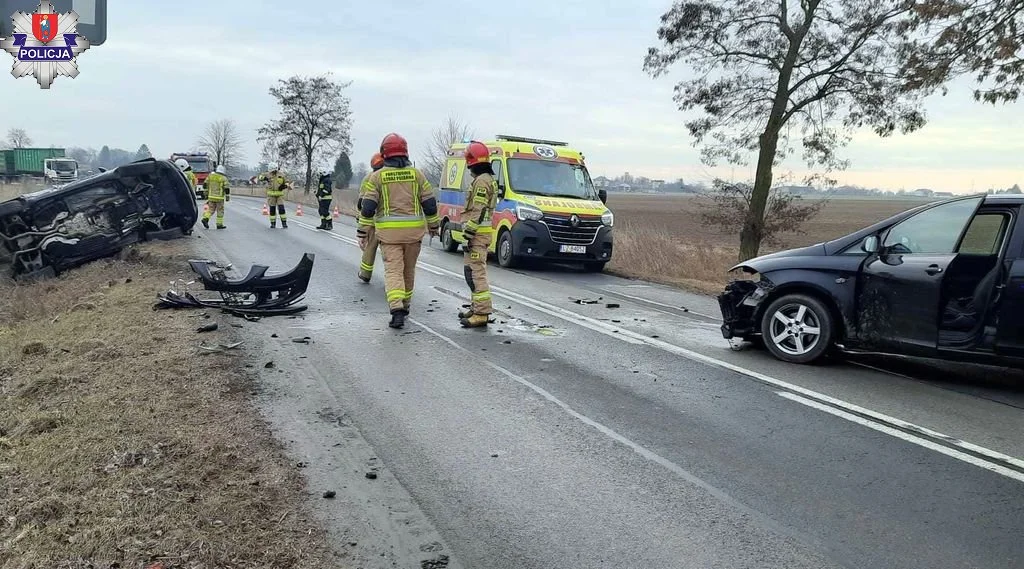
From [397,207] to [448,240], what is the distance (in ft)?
27.8

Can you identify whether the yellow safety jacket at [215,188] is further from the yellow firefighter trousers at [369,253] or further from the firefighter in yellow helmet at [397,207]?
the firefighter in yellow helmet at [397,207]

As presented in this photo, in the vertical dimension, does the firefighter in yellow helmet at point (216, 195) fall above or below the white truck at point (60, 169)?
above

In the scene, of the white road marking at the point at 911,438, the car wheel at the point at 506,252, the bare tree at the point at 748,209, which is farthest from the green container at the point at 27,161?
the white road marking at the point at 911,438

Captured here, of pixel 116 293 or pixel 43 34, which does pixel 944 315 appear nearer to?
pixel 116 293

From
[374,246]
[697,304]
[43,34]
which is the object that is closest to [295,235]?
[374,246]

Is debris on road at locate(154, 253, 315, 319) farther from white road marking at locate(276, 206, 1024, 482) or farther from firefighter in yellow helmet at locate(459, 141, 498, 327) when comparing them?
white road marking at locate(276, 206, 1024, 482)

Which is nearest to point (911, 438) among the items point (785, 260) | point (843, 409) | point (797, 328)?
point (843, 409)

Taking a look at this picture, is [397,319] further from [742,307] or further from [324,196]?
[324,196]

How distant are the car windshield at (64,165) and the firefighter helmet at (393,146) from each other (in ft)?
162

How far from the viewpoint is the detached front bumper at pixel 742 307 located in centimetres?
703

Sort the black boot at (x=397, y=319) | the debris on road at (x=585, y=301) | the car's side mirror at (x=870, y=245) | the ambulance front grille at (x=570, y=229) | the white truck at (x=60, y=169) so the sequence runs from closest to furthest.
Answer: the car's side mirror at (x=870, y=245) < the black boot at (x=397, y=319) < the debris on road at (x=585, y=301) < the ambulance front grille at (x=570, y=229) < the white truck at (x=60, y=169)

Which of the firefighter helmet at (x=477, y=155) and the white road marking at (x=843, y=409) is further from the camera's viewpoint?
the firefighter helmet at (x=477, y=155)

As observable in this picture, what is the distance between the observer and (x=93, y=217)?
1247 centimetres

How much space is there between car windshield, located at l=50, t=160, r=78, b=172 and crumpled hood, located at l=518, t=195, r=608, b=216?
46.0 metres
